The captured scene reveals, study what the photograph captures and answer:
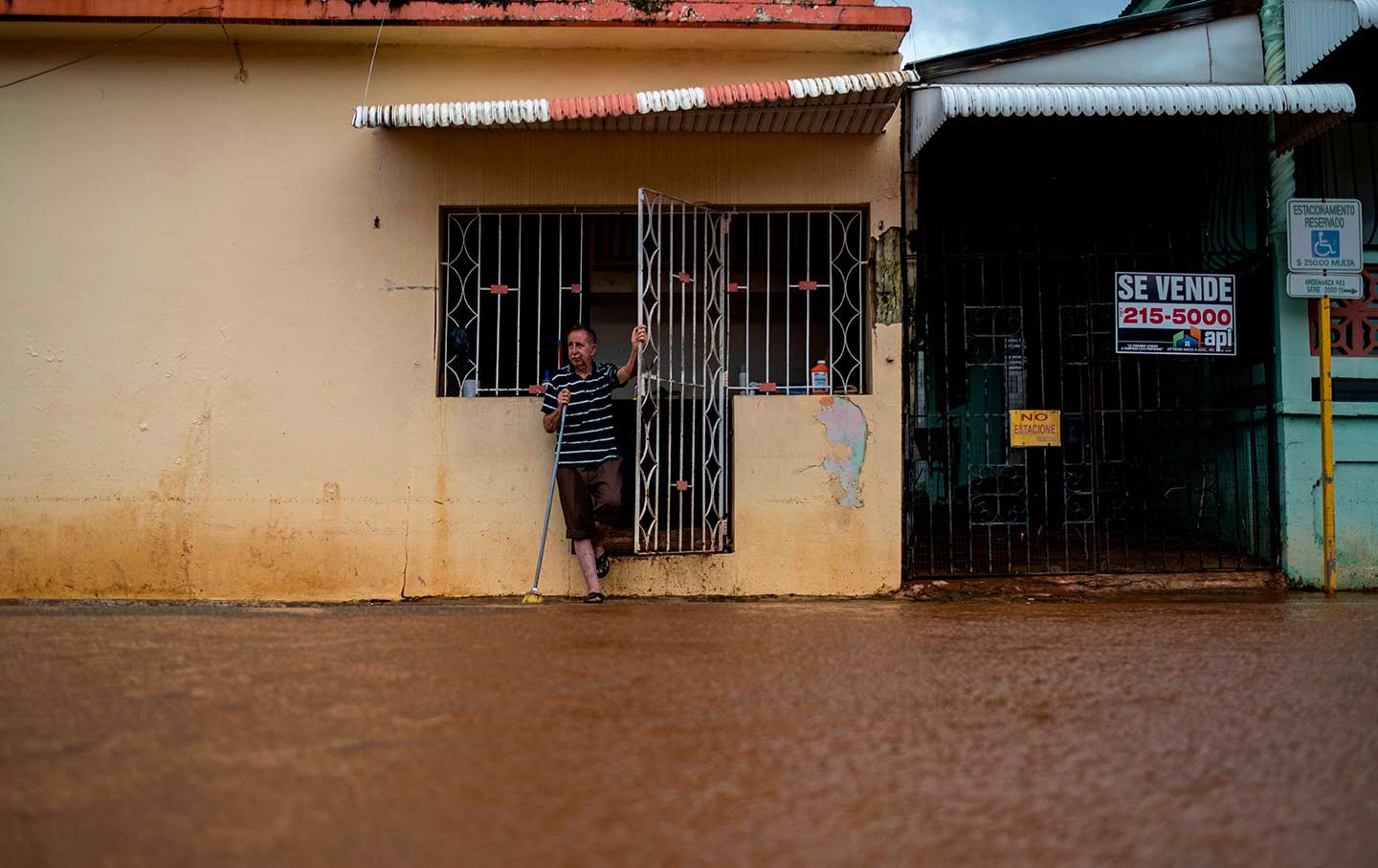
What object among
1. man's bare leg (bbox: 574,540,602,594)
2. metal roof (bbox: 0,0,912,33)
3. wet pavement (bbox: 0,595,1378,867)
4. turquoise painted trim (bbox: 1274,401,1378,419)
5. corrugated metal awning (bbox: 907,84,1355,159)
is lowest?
wet pavement (bbox: 0,595,1378,867)

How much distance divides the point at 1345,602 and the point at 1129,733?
4096mm

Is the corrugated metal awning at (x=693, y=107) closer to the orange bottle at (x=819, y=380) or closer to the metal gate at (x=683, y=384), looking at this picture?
the metal gate at (x=683, y=384)

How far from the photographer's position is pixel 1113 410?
746 cm

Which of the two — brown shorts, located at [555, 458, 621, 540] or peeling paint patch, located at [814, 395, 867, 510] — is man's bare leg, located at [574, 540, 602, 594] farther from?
peeling paint patch, located at [814, 395, 867, 510]

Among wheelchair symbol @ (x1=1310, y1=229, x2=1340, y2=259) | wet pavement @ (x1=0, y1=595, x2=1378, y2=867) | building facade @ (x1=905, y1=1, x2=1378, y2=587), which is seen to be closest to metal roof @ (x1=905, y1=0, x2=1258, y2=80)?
building facade @ (x1=905, y1=1, x2=1378, y2=587)

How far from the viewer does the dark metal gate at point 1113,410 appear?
22.7 feet

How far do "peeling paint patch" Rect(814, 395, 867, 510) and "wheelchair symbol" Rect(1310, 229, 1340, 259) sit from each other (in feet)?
9.13

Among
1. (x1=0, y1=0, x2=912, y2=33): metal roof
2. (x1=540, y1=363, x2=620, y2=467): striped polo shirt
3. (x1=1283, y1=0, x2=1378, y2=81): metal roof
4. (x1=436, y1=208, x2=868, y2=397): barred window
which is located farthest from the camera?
(x1=436, y1=208, x2=868, y2=397): barred window

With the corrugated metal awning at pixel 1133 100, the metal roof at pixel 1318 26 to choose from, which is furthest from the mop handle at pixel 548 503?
the metal roof at pixel 1318 26

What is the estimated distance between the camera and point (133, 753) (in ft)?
7.97

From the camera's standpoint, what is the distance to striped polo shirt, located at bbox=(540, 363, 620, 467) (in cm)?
635

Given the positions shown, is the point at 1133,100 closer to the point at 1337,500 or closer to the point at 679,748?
the point at 1337,500

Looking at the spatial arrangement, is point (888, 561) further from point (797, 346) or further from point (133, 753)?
point (133, 753)

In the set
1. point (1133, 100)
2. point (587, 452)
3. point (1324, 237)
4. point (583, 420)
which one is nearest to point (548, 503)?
point (587, 452)
